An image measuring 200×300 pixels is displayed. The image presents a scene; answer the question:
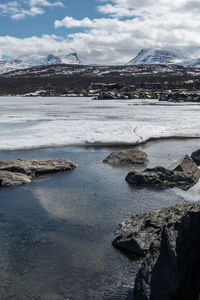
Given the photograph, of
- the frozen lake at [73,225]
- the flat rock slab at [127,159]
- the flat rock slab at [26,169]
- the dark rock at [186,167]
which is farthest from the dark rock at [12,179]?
the dark rock at [186,167]

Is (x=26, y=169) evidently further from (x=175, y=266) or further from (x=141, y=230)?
(x=175, y=266)

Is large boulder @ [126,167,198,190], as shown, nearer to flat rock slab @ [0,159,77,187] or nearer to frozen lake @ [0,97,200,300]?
frozen lake @ [0,97,200,300]

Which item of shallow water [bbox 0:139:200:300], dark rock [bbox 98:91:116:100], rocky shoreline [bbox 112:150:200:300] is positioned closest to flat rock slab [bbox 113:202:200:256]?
shallow water [bbox 0:139:200:300]

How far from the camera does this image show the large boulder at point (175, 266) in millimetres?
5316

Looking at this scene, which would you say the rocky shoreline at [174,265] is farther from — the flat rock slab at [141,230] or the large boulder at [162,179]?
the large boulder at [162,179]

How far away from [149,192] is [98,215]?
2.92 metres

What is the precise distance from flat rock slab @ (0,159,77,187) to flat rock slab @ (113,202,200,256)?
5983 mm

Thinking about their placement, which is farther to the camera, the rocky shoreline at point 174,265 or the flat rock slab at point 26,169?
the flat rock slab at point 26,169

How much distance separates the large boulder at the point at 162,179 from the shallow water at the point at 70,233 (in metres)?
0.58

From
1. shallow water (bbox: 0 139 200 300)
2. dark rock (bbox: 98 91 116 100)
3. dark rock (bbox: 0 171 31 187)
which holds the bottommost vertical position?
shallow water (bbox: 0 139 200 300)

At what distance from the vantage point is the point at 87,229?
920 centimetres

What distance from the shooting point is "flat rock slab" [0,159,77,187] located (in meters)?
13.4

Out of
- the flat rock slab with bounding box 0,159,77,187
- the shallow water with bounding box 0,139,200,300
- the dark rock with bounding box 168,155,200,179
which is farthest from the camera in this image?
the dark rock with bounding box 168,155,200,179

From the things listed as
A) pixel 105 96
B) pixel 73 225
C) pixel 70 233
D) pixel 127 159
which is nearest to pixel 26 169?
pixel 127 159
